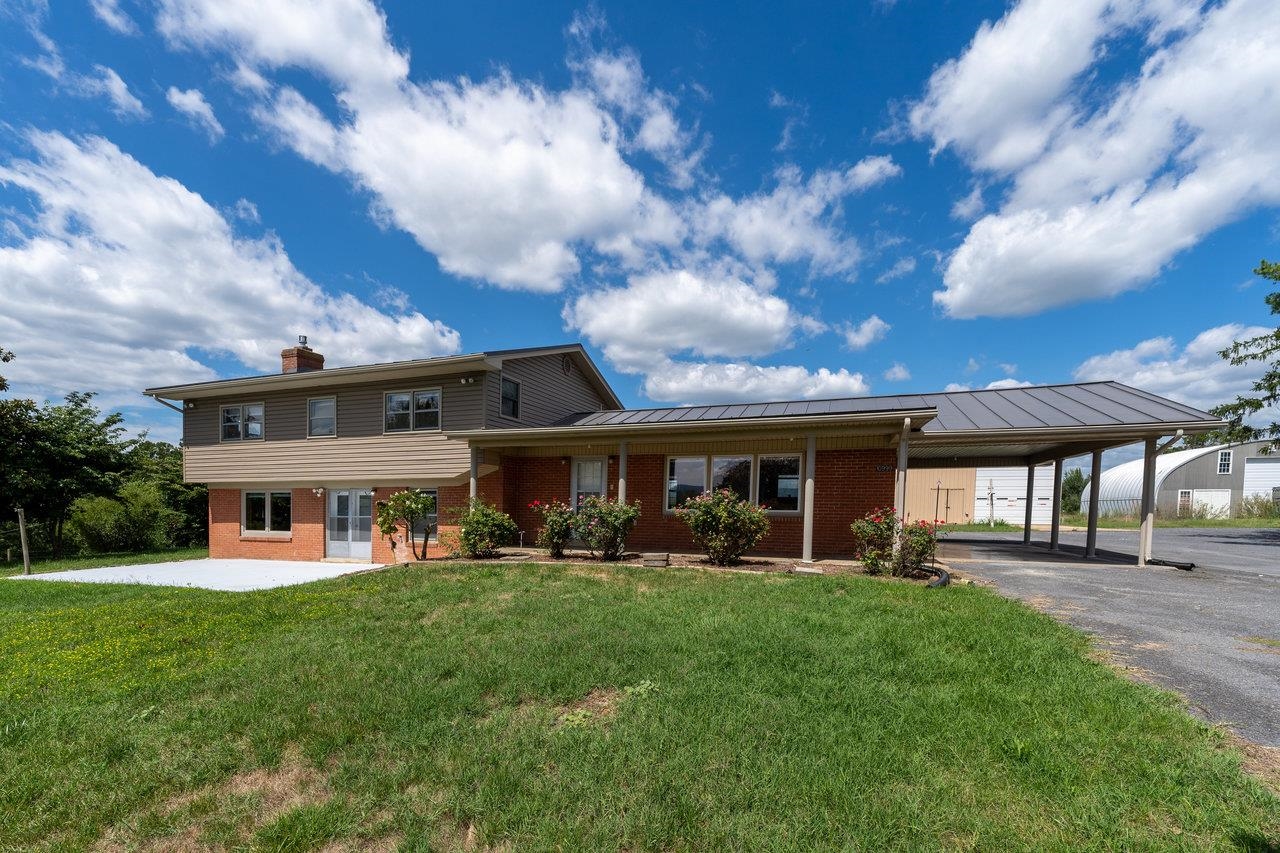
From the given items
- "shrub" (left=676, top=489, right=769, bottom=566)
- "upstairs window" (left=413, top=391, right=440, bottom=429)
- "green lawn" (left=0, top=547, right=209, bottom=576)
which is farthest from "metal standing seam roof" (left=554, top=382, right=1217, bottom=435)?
"green lawn" (left=0, top=547, right=209, bottom=576)

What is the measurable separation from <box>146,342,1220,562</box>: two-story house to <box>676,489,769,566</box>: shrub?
95 centimetres

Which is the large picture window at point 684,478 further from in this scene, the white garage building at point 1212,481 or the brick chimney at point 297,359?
the white garage building at point 1212,481

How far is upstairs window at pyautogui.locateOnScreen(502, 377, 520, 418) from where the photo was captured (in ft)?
44.1

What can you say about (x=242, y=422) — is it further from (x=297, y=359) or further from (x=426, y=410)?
(x=426, y=410)

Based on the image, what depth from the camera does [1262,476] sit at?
30.6m

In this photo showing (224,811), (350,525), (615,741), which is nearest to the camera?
(224,811)

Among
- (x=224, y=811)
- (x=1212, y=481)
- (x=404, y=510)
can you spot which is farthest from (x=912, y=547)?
(x=1212, y=481)

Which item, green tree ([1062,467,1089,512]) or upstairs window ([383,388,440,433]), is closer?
upstairs window ([383,388,440,433])

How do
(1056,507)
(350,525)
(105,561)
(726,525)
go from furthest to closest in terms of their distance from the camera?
(105,561), (350,525), (1056,507), (726,525)

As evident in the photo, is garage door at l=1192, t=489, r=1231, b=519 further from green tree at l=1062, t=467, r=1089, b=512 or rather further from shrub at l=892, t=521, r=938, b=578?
shrub at l=892, t=521, r=938, b=578

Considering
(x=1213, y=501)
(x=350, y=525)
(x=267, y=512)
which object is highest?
(x=267, y=512)

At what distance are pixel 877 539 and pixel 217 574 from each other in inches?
545

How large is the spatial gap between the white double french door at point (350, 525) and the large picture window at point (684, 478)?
310 inches

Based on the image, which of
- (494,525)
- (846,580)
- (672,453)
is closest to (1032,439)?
(846,580)
